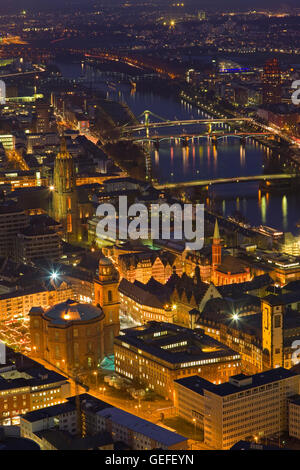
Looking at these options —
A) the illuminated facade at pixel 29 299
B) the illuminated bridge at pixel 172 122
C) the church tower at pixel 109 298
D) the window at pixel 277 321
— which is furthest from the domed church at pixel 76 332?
the illuminated bridge at pixel 172 122

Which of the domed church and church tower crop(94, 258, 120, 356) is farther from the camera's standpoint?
church tower crop(94, 258, 120, 356)

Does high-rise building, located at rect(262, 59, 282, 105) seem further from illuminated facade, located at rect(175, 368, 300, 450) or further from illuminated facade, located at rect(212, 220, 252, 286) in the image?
illuminated facade, located at rect(175, 368, 300, 450)

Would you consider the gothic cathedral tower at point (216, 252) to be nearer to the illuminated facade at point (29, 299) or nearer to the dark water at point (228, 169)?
the illuminated facade at point (29, 299)

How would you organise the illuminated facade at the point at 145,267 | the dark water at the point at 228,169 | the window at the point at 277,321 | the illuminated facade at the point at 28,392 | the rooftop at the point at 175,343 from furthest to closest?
the dark water at the point at 228,169
the illuminated facade at the point at 145,267
the window at the point at 277,321
the rooftop at the point at 175,343
the illuminated facade at the point at 28,392

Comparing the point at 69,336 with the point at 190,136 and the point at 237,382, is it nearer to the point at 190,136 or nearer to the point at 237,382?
the point at 237,382

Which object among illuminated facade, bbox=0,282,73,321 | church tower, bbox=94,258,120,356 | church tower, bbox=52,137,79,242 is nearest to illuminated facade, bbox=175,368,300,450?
church tower, bbox=94,258,120,356

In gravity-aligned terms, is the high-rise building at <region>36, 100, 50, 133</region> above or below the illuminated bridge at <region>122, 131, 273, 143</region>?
above

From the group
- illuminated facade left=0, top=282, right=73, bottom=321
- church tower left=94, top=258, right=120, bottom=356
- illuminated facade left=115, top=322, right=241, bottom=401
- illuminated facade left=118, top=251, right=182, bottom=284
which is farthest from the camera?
illuminated facade left=118, top=251, right=182, bottom=284
